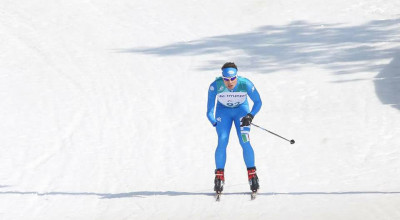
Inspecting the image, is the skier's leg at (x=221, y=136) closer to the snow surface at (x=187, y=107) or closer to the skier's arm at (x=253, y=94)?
the skier's arm at (x=253, y=94)

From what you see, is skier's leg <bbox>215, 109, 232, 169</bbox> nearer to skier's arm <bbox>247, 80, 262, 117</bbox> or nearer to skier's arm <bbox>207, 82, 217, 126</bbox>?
skier's arm <bbox>207, 82, 217, 126</bbox>

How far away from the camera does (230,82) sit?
10891 millimetres

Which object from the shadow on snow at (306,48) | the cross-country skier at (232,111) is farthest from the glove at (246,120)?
the shadow on snow at (306,48)

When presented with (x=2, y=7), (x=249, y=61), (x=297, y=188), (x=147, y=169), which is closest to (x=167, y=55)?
(x=249, y=61)

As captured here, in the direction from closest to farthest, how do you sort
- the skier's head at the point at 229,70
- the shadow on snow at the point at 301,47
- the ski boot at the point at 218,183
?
the skier's head at the point at 229,70, the ski boot at the point at 218,183, the shadow on snow at the point at 301,47

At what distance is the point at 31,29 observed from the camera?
23.5 m

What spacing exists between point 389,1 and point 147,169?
43.5 feet

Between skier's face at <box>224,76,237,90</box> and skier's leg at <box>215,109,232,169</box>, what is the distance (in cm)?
40

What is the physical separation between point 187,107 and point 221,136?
587 cm

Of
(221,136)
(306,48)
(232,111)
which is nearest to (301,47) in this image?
(306,48)

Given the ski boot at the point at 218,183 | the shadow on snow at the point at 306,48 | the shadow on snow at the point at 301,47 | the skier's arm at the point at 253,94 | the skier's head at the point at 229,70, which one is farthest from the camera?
the shadow on snow at the point at 301,47

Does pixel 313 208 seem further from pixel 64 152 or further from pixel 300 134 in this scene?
pixel 64 152

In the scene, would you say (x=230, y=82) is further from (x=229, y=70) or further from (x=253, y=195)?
(x=253, y=195)

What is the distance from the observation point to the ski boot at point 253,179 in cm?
1111
